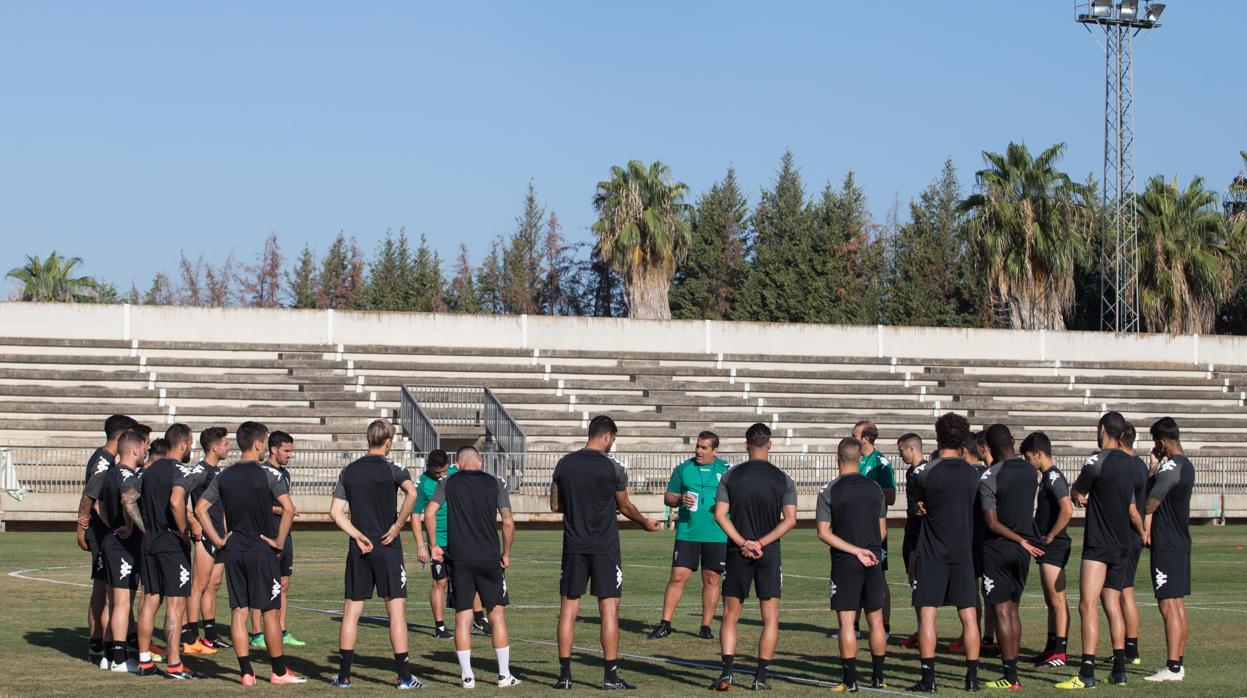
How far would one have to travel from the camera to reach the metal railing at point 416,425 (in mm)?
32719

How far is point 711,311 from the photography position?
75.6 metres

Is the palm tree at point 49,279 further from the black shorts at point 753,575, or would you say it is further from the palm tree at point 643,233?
the black shorts at point 753,575

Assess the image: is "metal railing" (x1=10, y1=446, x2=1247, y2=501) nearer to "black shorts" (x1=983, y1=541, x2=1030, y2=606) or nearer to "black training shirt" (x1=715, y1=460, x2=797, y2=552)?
"black training shirt" (x1=715, y1=460, x2=797, y2=552)

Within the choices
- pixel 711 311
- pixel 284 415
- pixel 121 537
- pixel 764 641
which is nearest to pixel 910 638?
pixel 764 641

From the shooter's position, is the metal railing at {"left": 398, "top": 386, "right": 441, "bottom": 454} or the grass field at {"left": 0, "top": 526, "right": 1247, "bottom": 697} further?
the metal railing at {"left": 398, "top": 386, "right": 441, "bottom": 454}

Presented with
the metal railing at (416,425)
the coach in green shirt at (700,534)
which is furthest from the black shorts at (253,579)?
the metal railing at (416,425)

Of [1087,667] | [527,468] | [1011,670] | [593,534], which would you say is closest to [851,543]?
[1011,670]

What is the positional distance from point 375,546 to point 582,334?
3034cm

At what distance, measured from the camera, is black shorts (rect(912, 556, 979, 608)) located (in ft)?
36.9

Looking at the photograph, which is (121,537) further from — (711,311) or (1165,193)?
(711,311)

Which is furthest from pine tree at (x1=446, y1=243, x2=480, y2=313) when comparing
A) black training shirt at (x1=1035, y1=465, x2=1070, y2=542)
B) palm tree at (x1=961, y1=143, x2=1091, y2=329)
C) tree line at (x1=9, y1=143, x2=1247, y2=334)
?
black training shirt at (x1=1035, y1=465, x2=1070, y2=542)

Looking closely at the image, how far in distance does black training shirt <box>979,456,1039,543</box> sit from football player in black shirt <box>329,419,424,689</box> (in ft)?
14.2

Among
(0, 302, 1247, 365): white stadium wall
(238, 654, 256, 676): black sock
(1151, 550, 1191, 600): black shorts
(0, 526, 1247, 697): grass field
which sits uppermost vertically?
(0, 302, 1247, 365): white stadium wall

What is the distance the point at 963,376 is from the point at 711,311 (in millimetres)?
33806
